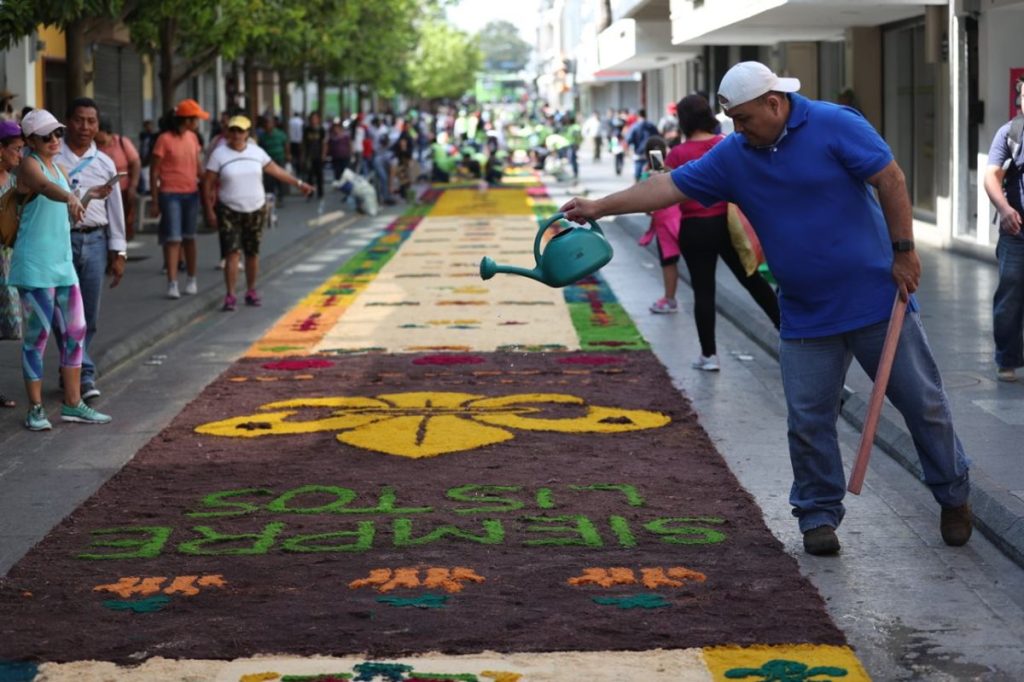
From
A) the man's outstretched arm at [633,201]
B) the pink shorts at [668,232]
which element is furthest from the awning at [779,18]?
the man's outstretched arm at [633,201]

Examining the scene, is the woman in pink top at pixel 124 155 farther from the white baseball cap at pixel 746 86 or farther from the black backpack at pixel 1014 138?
the white baseball cap at pixel 746 86

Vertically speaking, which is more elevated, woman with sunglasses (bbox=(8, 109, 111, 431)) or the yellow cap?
the yellow cap

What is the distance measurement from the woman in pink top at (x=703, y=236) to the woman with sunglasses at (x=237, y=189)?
5003 millimetres

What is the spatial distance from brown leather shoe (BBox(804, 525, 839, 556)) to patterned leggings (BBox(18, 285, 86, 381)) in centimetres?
491

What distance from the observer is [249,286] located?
17.3 meters

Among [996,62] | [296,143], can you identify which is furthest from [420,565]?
[296,143]

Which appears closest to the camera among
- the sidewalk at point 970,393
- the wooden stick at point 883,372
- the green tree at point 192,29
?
the wooden stick at point 883,372

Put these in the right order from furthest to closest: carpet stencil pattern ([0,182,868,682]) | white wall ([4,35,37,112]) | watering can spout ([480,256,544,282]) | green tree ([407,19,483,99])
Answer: green tree ([407,19,483,99]) → white wall ([4,35,37,112]) → watering can spout ([480,256,544,282]) → carpet stencil pattern ([0,182,868,682])

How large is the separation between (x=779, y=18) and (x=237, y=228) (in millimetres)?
13157

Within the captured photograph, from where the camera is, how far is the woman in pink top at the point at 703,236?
39.6 ft

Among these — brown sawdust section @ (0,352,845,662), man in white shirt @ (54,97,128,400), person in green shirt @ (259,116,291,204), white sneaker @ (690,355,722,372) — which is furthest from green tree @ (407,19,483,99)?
brown sawdust section @ (0,352,845,662)

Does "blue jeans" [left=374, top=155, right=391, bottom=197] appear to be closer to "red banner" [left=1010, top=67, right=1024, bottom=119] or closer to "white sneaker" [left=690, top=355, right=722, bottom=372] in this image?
"red banner" [left=1010, top=67, right=1024, bottom=119]

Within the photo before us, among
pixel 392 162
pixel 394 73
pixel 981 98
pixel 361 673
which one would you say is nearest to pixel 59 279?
pixel 361 673

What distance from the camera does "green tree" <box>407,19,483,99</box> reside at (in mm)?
110688
